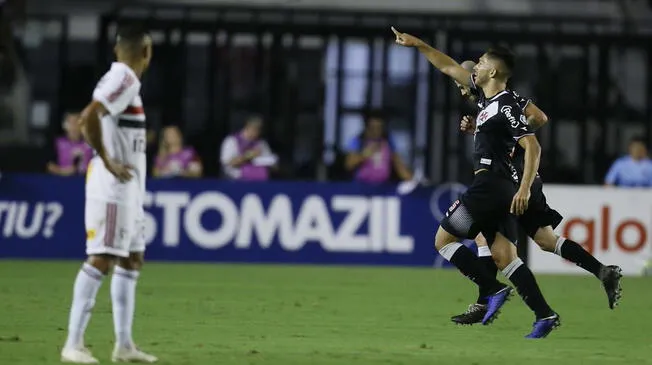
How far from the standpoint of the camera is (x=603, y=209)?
21.0 metres

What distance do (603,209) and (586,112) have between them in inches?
135

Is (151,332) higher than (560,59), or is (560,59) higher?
(560,59)

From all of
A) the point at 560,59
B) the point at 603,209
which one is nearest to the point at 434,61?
the point at 603,209

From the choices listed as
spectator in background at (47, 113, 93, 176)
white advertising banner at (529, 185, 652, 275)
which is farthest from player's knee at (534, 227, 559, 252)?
spectator in background at (47, 113, 93, 176)

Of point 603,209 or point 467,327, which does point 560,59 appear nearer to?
point 603,209

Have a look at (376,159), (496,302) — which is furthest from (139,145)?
(376,159)

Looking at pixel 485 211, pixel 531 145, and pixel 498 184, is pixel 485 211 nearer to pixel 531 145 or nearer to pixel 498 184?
pixel 498 184

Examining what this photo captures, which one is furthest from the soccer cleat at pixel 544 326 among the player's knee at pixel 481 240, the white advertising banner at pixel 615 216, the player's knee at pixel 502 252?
the white advertising banner at pixel 615 216

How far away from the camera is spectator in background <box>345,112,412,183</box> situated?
2162 centimetres

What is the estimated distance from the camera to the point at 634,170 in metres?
21.8

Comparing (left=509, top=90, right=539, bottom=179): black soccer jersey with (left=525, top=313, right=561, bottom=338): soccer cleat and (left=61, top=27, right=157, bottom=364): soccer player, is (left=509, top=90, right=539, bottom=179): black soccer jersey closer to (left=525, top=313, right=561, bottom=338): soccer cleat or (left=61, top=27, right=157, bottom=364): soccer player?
(left=525, top=313, right=561, bottom=338): soccer cleat

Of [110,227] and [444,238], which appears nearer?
[110,227]

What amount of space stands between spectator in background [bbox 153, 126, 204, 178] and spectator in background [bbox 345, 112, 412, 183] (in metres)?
2.19

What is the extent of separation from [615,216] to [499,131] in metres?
9.47
